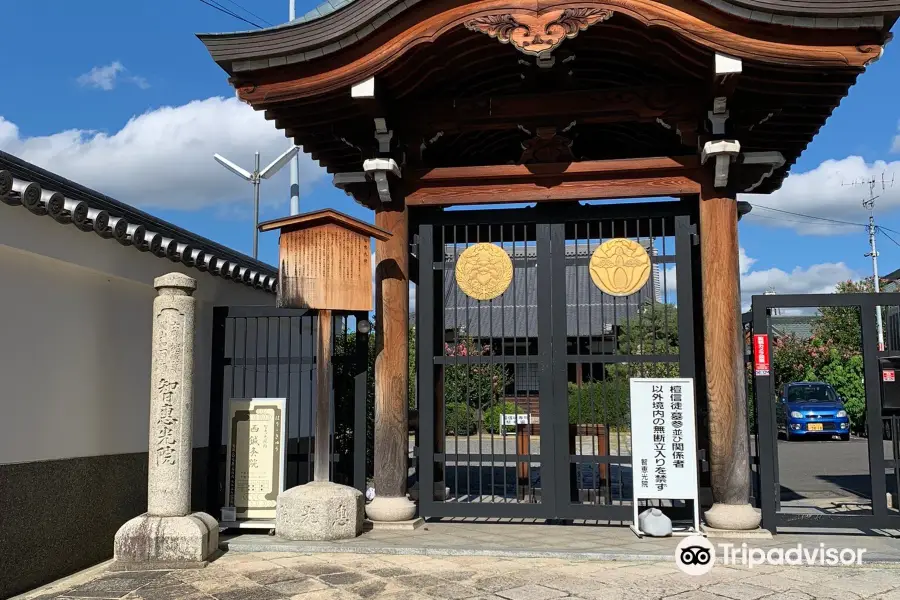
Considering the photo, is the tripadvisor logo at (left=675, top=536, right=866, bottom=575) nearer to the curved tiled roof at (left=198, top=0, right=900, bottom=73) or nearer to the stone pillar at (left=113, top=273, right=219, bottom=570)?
the stone pillar at (left=113, top=273, right=219, bottom=570)

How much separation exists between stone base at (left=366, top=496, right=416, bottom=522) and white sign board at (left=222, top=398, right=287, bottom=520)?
98 cm

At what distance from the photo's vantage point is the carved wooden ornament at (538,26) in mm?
6898

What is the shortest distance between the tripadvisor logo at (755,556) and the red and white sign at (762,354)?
5.30ft

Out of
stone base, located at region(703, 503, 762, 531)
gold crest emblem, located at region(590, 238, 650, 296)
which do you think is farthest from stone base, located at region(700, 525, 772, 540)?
gold crest emblem, located at region(590, 238, 650, 296)

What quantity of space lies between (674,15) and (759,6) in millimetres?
716

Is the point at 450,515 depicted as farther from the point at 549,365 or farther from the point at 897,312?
the point at 897,312

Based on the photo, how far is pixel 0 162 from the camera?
6000 millimetres

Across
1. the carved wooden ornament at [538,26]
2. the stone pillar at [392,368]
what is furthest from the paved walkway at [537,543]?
the carved wooden ornament at [538,26]

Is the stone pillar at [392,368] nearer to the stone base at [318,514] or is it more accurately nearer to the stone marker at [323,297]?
the stone marker at [323,297]

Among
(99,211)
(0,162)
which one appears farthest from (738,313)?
(0,162)

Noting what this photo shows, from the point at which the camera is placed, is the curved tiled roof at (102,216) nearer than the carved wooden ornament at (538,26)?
Yes

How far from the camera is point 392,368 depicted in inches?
314

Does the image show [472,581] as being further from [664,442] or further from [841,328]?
[841,328]

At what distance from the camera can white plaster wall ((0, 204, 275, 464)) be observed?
19.8ft
